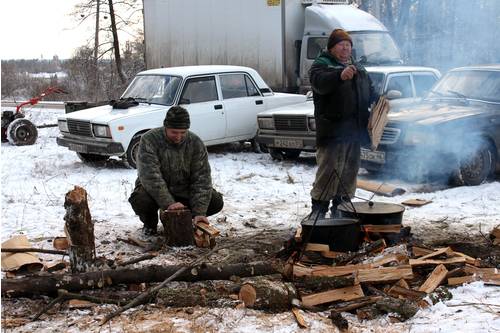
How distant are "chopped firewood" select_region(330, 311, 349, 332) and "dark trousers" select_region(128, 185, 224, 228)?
2418 mm

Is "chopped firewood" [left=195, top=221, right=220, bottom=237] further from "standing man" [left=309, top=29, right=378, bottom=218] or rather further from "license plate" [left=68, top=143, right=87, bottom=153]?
"license plate" [left=68, top=143, right=87, bottom=153]

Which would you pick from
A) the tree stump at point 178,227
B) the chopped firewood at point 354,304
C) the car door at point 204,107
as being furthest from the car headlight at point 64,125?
the chopped firewood at point 354,304

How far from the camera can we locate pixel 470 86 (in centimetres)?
951

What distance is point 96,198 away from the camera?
8406mm

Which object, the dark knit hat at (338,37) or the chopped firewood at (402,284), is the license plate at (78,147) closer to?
the dark knit hat at (338,37)

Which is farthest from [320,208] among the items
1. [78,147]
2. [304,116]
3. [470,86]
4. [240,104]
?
[78,147]

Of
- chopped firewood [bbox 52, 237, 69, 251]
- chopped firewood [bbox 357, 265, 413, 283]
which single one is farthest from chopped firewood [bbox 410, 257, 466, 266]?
chopped firewood [bbox 52, 237, 69, 251]

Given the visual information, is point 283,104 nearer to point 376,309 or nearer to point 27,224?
point 27,224

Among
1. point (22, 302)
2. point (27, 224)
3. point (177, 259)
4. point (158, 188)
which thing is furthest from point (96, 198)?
point (22, 302)

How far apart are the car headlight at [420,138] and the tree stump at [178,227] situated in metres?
4.06

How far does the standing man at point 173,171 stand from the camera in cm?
596

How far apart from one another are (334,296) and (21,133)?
1133 cm

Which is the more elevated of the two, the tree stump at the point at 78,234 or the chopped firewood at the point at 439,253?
the tree stump at the point at 78,234

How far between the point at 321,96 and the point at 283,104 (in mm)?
6110
